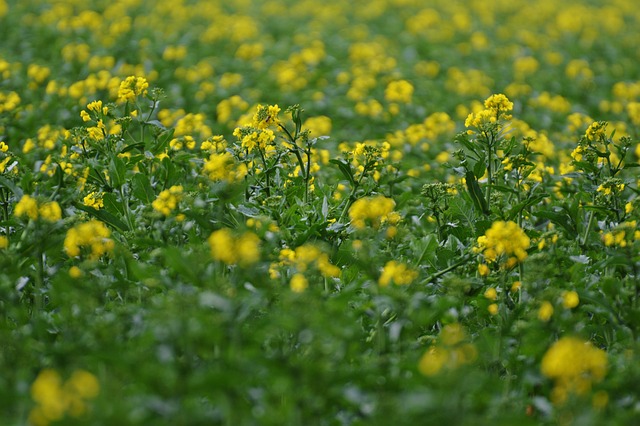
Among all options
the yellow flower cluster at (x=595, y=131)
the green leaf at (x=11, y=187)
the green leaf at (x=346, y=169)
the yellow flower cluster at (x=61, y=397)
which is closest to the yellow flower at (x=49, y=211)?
the green leaf at (x=11, y=187)

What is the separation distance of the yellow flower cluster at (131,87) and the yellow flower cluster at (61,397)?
2739 mm

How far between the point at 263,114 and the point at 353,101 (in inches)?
182

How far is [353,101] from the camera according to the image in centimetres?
896

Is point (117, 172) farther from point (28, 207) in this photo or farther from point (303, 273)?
point (303, 273)

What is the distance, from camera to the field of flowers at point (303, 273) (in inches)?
102

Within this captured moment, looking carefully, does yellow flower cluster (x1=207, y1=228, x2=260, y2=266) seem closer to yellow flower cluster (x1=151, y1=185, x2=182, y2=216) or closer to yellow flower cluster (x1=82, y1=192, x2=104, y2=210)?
yellow flower cluster (x1=151, y1=185, x2=182, y2=216)

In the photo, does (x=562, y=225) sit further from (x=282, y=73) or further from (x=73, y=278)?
(x=282, y=73)

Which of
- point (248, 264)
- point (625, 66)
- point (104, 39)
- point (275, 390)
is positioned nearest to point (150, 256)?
point (248, 264)

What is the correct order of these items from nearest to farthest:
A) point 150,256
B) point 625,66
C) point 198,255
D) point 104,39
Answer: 1. point 198,255
2. point 150,256
3. point 104,39
4. point 625,66

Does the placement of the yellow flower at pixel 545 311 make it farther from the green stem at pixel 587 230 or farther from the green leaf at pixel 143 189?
the green leaf at pixel 143 189

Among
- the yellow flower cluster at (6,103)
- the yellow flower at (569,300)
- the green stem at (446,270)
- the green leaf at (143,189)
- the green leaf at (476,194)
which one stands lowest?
the yellow flower at (569,300)

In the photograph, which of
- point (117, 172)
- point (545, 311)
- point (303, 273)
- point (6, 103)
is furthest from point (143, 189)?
point (545, 311)

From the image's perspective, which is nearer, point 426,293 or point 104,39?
point 426,293

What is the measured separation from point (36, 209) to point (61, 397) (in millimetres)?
1430
